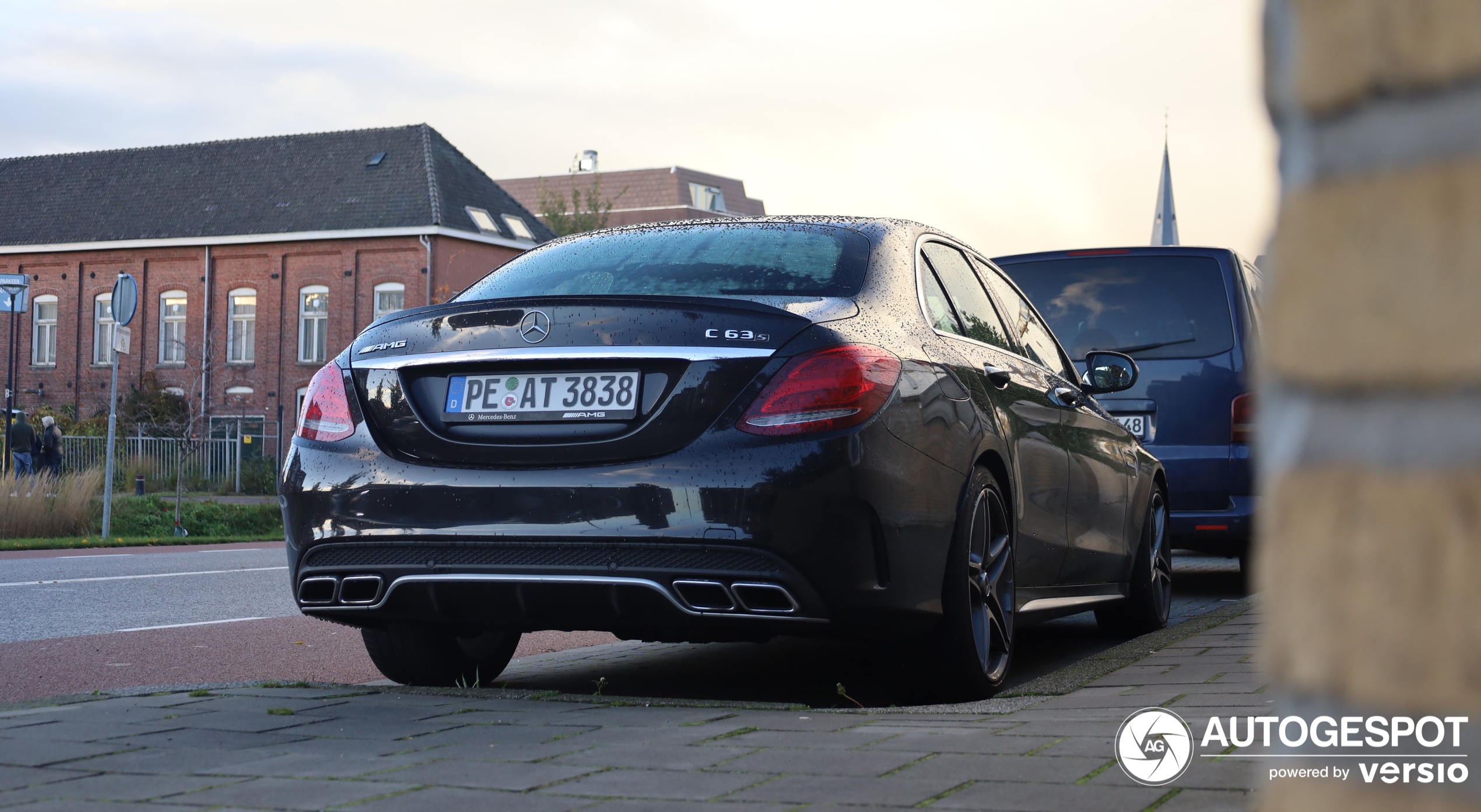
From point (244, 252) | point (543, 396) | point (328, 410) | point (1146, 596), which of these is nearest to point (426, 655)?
point (328, 410)

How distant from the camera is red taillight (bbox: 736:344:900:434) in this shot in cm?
399

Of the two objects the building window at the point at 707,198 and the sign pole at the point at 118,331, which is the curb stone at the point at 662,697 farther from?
the building window at the point at 707,198

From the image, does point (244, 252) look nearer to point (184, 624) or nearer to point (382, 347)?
point (184, 624)

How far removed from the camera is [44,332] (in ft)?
166

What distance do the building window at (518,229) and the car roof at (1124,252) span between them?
1573 inches

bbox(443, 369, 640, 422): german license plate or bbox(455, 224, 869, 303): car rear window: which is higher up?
bbox(455, 224, 869, 303): car rear window

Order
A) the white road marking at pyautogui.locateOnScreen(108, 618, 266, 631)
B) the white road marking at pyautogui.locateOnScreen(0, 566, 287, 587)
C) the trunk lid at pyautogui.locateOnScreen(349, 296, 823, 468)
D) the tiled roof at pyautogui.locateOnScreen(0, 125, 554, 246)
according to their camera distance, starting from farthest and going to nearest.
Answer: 1. the tiled roof at pyautogui.locateOnScreen(0, 125, 554, 246)
2. the white road marking at pyautogui.locateOnScreen(0, 566, 287, 587)
3. the white road marking at pyautogui.locateOnScreen(108, 618, 266, 631)
4. the trunk lid at pyautogui.locateOnScreen(349, 296, 823, 468)

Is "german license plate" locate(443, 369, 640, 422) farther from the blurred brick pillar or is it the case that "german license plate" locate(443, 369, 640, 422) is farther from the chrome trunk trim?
the blurred brick pillar

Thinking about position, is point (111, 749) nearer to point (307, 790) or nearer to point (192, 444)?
point (307, 790)

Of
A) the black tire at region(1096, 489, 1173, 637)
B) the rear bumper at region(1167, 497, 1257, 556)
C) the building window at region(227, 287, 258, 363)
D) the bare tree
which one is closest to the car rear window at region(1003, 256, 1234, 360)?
the rear bumper at region(1167, 497, 1257, 556)

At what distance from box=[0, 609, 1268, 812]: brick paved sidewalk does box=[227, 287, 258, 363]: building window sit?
149ft

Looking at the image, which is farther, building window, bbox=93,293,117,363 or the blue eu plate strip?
building window, bbox=93,293,117,363

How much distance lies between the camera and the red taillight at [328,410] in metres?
4.46

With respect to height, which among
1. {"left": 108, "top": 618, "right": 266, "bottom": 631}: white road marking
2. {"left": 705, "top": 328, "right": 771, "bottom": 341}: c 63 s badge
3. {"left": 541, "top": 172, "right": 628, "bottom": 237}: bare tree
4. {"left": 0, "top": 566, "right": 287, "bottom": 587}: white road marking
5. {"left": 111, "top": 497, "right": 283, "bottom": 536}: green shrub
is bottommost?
{"left": 111, "top": 497, "right": 283, "bottom": 536}: green shrub
